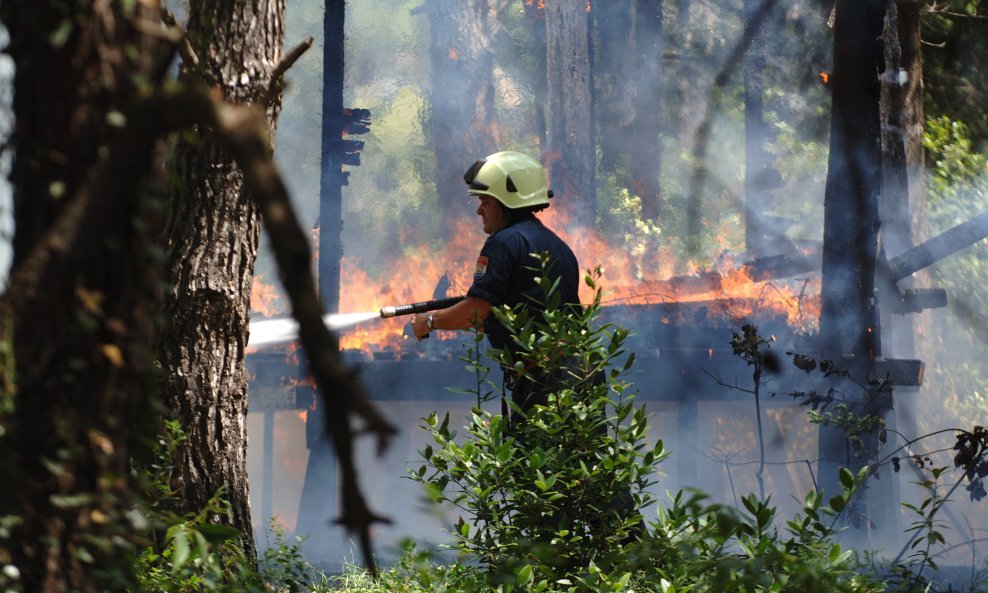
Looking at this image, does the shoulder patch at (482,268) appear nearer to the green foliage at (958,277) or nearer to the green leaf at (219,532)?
the green leaf at (219,532)

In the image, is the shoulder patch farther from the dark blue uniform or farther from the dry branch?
the dry branch

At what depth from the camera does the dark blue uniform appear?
13.0 feet

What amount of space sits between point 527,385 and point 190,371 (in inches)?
45.8

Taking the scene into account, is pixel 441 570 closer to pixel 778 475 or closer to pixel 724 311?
pixel 724 311

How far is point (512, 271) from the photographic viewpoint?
13.2 ft

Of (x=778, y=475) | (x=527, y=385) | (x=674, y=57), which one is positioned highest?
(x=674, y=57)

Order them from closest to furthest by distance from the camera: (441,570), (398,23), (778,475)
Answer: (441,570)
(778,475)
(398,23)

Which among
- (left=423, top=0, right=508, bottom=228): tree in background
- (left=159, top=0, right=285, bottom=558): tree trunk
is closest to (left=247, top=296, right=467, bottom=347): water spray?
(left=423, top=0, right=508, bottom=228): tree in background

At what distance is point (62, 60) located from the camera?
4.29 feet

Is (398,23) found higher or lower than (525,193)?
higher

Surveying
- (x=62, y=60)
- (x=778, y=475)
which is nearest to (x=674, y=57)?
(x=778, y=475)

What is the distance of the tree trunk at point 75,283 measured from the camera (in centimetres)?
126

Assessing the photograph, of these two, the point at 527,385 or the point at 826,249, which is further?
the point at 826,249

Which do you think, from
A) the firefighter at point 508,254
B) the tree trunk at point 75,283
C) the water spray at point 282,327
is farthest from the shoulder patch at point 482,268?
the water spray at point 282,327
